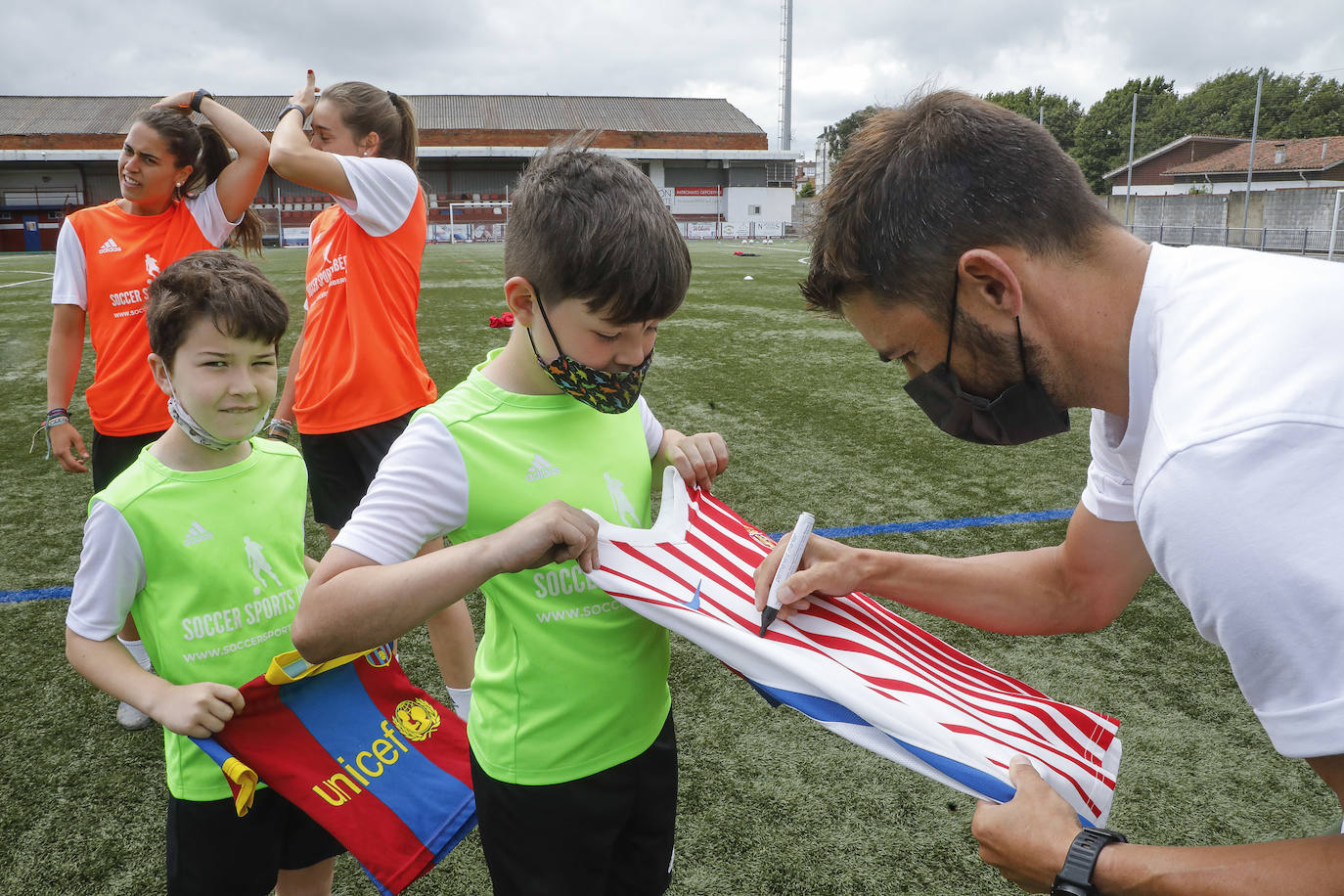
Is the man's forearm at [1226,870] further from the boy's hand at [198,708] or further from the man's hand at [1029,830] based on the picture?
the boy's hand at [198,708]

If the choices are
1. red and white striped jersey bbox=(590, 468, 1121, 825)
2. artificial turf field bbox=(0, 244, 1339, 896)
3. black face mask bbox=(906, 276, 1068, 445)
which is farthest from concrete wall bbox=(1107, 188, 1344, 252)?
red and white striped jersey bbox=(590, 468, 1121, 825)

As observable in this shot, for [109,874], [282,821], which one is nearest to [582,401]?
[282,821]

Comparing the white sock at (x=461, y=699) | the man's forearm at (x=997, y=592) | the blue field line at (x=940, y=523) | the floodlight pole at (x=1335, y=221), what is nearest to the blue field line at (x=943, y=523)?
the blue field line at (x=940, y=523)

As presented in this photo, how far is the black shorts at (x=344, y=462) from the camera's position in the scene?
3379mm

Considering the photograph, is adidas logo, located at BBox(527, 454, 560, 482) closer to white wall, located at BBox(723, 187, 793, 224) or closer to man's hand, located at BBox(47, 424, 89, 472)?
man's hand, located at BBox(47, 424, 89, 472)

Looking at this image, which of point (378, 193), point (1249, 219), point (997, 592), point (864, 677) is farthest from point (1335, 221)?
point (864, 677)

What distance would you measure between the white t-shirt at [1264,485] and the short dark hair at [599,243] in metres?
0.77

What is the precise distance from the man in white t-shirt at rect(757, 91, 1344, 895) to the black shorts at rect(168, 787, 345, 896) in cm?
119

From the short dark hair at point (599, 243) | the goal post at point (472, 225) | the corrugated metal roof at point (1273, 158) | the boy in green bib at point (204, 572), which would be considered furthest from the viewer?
the goal post at point (472, 225)

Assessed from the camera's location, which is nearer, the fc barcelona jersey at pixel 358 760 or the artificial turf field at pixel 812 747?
the fc barcelona jersey at pixel 358 760

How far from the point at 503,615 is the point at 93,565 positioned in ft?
2.79

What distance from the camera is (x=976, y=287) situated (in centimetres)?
142

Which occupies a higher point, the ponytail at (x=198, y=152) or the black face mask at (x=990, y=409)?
the ponytail at (x=198, y=152)

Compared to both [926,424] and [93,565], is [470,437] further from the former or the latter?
[926,424]
